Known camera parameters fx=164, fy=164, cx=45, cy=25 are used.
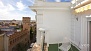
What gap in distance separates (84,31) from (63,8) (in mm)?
1799

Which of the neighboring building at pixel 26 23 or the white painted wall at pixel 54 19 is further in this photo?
the neighboring building at pixel 26 23

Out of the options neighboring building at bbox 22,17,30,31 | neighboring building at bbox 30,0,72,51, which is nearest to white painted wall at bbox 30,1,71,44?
neighboring building at bbox 30,0,72,51

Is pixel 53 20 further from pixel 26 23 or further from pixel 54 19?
pixel 26 23

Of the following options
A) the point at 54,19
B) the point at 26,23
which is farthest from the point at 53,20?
the point at 26,23

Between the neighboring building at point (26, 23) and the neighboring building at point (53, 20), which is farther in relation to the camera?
the neighboring building at point (26, 23)

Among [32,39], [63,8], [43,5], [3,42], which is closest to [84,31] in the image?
[63,8]

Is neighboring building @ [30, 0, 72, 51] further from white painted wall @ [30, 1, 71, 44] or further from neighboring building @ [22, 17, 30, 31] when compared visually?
neighboring building @ [22, 17, 30, 31]

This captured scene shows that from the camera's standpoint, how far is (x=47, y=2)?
20.7 ft

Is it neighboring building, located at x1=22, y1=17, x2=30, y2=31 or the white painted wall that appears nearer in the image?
the white painted wall

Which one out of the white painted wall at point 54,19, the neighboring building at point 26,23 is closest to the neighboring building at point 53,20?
the white painted wall at point 54,19

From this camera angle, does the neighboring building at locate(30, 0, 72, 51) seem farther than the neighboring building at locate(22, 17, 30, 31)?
No

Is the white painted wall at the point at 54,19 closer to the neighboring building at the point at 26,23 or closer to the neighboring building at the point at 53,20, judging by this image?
the neighboring building at the point at 53,20

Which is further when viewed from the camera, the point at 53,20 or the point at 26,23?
the point at 26,23

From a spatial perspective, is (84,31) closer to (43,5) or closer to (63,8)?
(63,8)
